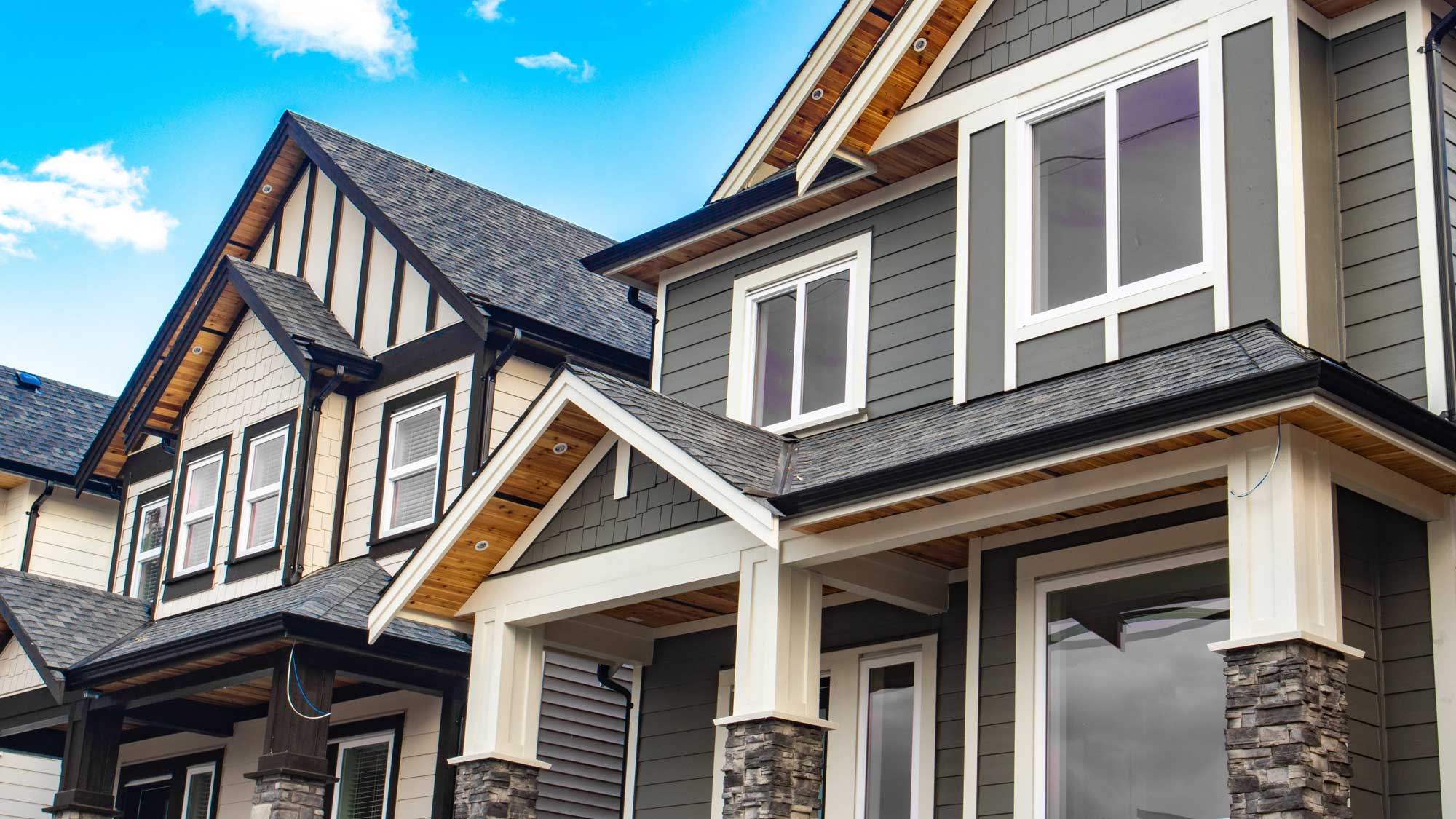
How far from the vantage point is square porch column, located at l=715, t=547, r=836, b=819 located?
10.6m

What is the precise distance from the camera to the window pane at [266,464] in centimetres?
1888

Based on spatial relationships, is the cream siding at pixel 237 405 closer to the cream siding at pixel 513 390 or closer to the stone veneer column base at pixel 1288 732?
the cream siding at pixel 513 390

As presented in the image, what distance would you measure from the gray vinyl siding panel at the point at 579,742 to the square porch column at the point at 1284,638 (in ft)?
28.8

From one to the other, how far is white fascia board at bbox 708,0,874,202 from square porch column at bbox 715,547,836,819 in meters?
5.26

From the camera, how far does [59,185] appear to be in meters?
70.0

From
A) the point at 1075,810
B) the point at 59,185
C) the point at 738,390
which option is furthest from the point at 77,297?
the point at 1075,810

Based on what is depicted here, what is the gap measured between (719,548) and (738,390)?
123 inches

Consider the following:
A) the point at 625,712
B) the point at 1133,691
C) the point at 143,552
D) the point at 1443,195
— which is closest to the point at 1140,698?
the point at 1133,691

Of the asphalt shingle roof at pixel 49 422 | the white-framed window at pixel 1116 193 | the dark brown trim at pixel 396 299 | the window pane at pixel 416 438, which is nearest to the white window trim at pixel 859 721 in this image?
the white-framed window at pixel 1116 193

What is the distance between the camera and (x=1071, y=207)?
11.8m

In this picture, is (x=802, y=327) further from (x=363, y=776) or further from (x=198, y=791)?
(x=198, y=791)

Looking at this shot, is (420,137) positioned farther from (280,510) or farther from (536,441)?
(536,441)

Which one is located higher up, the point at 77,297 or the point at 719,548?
the point at 77,297

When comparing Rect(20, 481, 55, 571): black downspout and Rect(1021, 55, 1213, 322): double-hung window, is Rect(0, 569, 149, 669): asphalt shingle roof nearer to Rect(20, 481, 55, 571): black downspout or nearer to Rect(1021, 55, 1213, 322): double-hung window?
Rect(20, 481, 55, 571): black downspout
